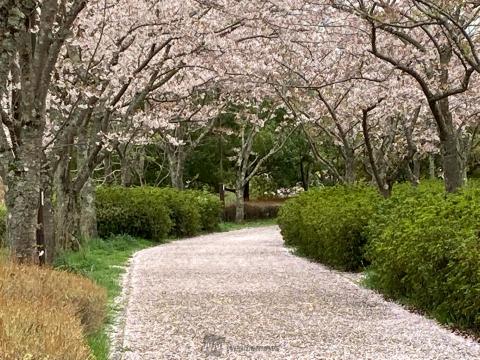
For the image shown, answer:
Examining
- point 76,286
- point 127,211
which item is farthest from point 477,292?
point 127,211

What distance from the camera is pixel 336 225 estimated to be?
38.1 feet

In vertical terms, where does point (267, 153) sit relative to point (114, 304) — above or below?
above

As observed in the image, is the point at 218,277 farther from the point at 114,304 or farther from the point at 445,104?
the point at 445,104

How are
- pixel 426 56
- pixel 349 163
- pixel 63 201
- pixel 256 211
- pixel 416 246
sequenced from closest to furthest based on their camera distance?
pixel 416 246 < pixel 426 56 < pixel 63 201 < pixel 349 163 < pixel 256 211

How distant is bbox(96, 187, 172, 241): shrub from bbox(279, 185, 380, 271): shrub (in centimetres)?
528

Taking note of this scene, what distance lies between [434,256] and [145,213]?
1360 centimetres

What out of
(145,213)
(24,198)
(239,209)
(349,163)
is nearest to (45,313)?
(24,198)

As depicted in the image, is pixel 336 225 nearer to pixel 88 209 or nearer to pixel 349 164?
pixel 349 164

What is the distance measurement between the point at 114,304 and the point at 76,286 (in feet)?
6.42

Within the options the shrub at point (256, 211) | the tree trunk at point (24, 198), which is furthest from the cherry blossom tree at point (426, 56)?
the shrub at point (256, 211)

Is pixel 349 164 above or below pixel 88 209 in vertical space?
above

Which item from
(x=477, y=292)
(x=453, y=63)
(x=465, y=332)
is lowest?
(x=465, y=332)

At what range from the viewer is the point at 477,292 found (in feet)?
20.4

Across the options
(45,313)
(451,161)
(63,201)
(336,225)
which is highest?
(451,161)
